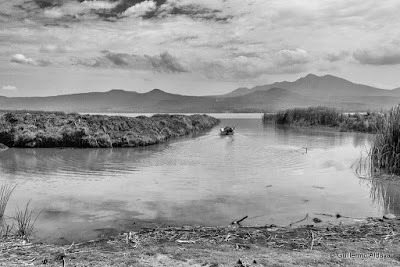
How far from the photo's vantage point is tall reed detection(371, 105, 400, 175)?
1212cm

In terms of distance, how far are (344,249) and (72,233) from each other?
4.26 meters

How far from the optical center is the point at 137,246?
531 centimetres

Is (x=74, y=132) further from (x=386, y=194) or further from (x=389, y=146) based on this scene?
(x=386, y=194)

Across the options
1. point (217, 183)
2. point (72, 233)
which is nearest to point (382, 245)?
point (72, 233)

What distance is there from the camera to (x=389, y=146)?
1250 centimetres

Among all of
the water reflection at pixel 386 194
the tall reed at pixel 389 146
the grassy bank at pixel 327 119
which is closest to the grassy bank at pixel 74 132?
the tall reed at pixel 389 146

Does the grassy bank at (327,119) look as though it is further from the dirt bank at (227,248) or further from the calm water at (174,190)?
the dirt bank at (227,248)

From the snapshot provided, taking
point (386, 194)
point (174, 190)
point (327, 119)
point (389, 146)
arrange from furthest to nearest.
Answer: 1. point (327, 119)
2. point (389, 146)
3. point (174, 190)
4. point (386, 194)

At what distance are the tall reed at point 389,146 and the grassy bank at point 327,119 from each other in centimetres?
2071

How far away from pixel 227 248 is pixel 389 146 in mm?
9391

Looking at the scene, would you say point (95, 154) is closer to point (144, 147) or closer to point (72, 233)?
point (144, 147)

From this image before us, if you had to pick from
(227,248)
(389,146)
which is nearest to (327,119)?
(389,146)

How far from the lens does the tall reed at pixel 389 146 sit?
12117mm

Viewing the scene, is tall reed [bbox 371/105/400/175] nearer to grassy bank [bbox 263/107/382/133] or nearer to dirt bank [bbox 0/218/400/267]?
dirt bank [bbox 0/218/400/267]
